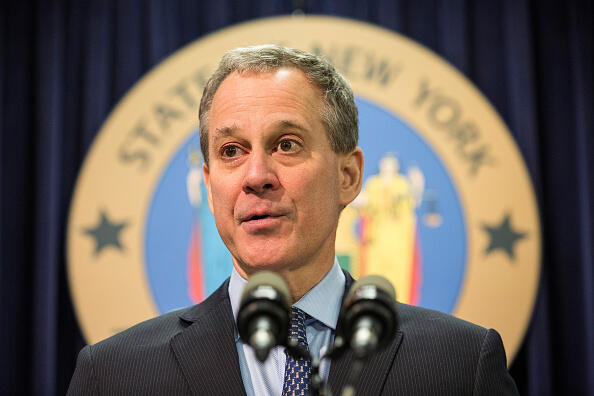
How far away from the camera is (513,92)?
2.85m

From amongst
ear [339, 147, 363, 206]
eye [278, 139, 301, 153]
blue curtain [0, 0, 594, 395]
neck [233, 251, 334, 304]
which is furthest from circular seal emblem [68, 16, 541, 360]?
eye [278, 139, 301, 153]

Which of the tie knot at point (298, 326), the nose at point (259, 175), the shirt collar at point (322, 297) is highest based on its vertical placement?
the nose at point (259, 175)

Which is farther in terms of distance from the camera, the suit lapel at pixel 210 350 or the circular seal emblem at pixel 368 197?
the circular seal emblem at pixel 368 197

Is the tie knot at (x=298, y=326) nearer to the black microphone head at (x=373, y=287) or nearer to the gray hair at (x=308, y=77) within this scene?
the gray hair at (x=308, y=77)

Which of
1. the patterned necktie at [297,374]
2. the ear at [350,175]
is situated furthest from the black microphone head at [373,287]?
the ear at [350,175]

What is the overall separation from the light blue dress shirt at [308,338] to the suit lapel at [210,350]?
3 centimetres

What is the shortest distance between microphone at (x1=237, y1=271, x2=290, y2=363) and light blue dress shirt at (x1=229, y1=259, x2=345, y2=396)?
51 cm

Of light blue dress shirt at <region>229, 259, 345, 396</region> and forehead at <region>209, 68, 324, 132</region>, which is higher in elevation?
forehead at <region>209, 68, 324, 132</region>

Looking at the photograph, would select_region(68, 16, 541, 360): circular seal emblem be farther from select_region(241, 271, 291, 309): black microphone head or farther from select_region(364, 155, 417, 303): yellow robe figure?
select_region(241, 271, 291, 309): black microphone head

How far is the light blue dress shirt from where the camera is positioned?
1.37 metres

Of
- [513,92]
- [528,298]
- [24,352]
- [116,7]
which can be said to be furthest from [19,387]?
[513,92]

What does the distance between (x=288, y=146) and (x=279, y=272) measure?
Result: 26cm

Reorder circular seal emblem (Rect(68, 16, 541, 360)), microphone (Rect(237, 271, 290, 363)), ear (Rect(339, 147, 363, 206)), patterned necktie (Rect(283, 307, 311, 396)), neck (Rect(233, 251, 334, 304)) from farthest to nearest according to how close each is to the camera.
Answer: circular seal emblem (Rect(68, 16, 541, 360))
ear (Rect(339, 147, 363, 206))
neck (Rect(233, 251, 334, 304))
patterned necktie (Rect(283, 307, 311, 396))
microphone (Rect(237, 271, 290, 363))

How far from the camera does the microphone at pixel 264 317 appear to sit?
2.77 ft
